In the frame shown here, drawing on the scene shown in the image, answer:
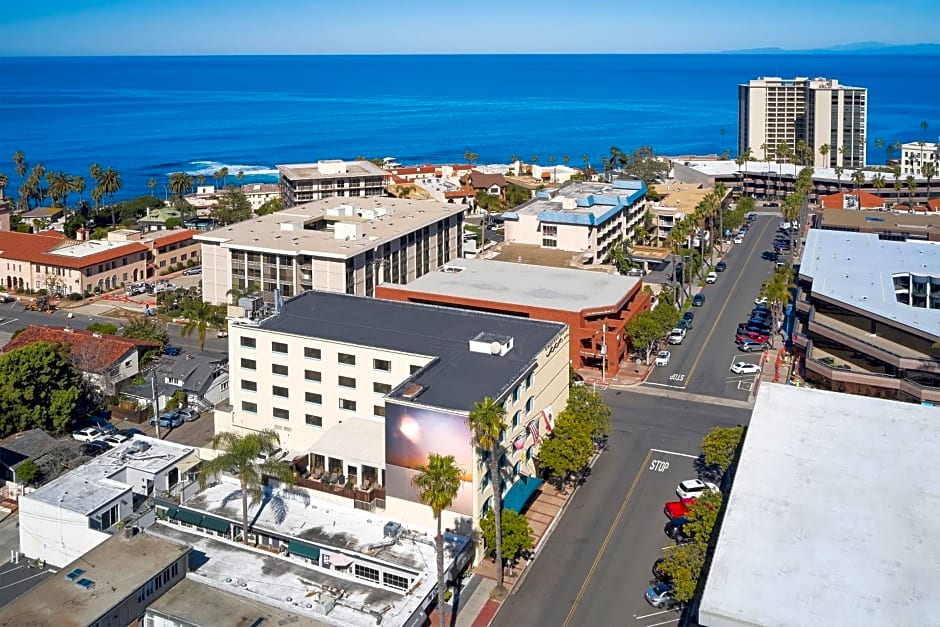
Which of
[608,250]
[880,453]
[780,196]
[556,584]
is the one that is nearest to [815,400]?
[880,453]

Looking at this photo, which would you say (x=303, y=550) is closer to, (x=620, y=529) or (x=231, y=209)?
(x=620, y=529)

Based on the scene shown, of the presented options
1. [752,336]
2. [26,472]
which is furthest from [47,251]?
[752,336]

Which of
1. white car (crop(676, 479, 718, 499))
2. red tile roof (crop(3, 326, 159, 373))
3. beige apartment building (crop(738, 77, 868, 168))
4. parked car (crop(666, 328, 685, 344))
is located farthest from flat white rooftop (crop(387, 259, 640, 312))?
beige apartment building (crop(738, 77, 868, 168))

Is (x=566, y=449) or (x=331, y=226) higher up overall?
(x=331, y=226)

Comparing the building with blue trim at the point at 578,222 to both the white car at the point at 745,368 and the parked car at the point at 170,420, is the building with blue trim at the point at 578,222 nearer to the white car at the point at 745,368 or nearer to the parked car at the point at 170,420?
the white car at the point at 745,368

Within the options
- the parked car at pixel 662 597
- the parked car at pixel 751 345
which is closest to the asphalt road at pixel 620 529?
the parked car at pixel 662 597

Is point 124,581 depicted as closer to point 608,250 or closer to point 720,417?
point 720,417
